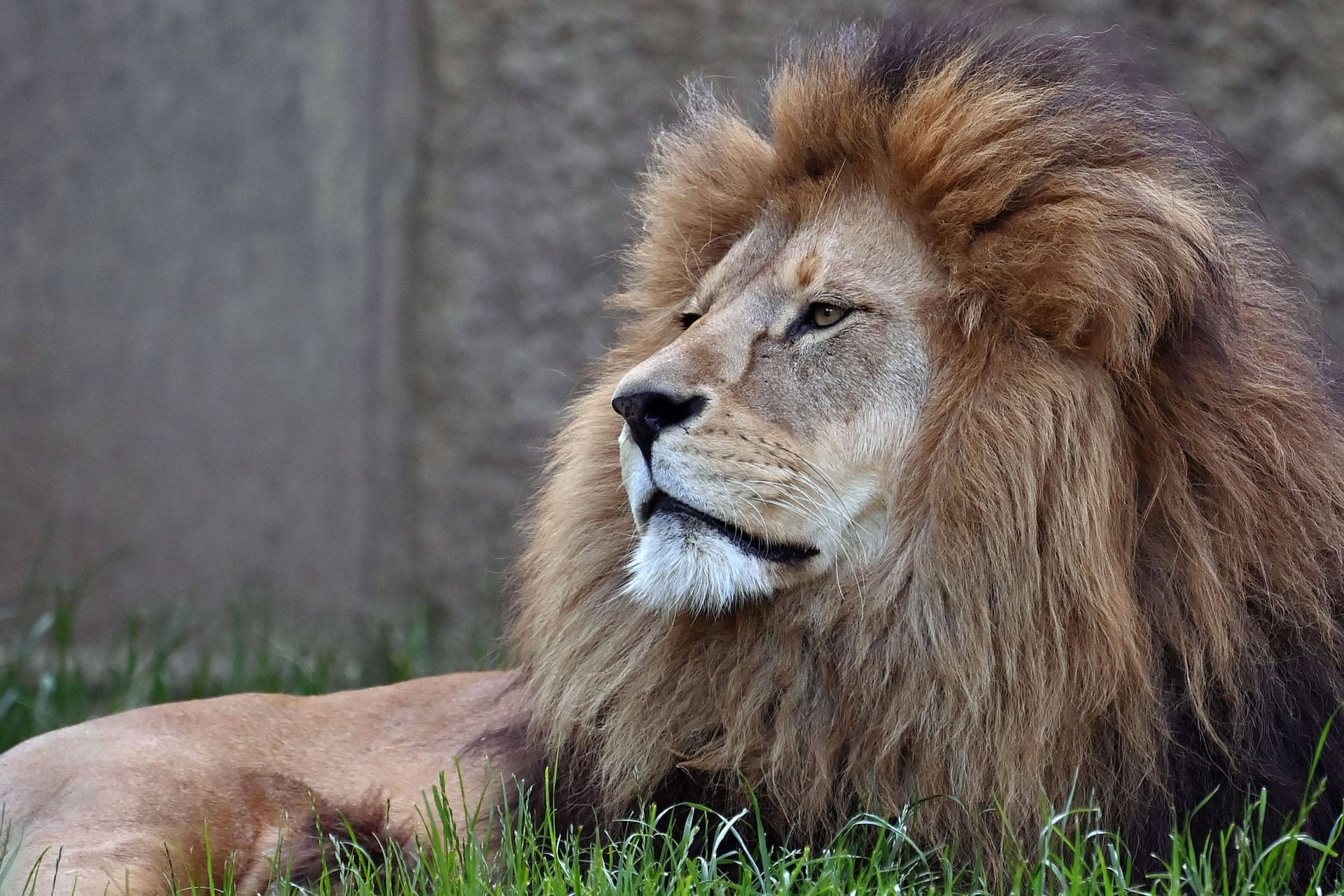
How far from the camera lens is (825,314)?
Answer: 2.66 metres

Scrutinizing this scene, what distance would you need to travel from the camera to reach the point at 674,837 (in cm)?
258

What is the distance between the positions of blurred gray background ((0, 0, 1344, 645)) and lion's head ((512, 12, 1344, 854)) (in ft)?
8.71

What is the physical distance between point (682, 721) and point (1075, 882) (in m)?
0.76

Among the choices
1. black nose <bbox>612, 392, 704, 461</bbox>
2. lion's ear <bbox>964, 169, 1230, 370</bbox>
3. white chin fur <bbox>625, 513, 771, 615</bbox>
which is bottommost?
white chin fur <bbox>625, 513, 771, 615</bbox>

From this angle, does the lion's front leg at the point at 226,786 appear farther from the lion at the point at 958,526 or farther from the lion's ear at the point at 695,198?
the lion's ear at the point at 695,198

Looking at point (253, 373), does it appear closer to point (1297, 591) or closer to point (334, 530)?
point (334, 530)

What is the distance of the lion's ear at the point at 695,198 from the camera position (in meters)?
3.00

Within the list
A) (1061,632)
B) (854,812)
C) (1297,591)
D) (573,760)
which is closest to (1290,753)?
(1297,591)

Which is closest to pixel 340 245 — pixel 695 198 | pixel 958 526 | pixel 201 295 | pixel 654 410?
pixel 201 295

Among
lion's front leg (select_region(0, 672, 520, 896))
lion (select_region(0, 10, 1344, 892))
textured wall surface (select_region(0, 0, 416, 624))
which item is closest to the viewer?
lion (select_region(0, 10, 1344, 892))

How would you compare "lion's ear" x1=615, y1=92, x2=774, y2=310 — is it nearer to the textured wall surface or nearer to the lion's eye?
the lion's eye

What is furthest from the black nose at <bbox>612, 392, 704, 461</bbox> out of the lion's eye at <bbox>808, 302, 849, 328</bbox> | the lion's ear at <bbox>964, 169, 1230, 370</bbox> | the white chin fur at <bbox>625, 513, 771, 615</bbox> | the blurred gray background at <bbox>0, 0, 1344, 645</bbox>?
the blurred gray background at <bbox>0, 0, 1344, 645</bbox>

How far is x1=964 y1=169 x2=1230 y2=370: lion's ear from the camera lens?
2406 millimetres

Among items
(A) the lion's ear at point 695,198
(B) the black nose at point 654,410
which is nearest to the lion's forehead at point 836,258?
(A) the lion's ear at point 695,198
